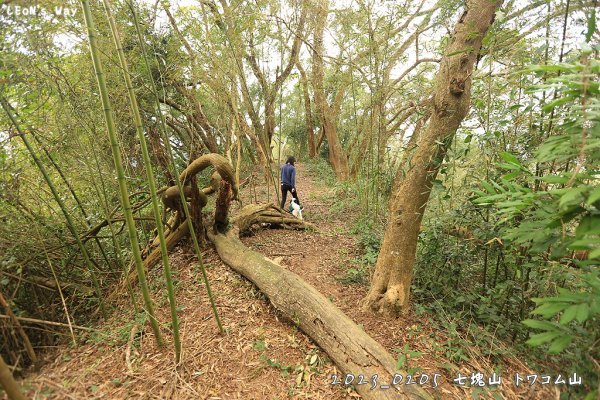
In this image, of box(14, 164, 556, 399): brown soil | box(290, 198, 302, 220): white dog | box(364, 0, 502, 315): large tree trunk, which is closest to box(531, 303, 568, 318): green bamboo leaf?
box(14, 164, 556, 399): brown soil

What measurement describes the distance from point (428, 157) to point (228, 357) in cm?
234

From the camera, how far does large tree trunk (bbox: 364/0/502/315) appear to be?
81.9 inches

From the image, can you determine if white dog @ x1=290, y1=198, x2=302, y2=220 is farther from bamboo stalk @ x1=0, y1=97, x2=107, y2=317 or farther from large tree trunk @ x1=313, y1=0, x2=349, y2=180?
large tree trunk @ x1=313, y1=0, x2=349, y2=180

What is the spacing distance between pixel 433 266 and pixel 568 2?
2.22 meters

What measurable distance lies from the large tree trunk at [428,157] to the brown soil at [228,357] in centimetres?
29

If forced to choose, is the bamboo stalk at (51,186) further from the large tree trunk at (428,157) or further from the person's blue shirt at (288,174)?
the person's blue shirt at (288,174)

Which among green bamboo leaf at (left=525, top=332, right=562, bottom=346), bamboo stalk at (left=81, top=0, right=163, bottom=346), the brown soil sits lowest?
the brown soil

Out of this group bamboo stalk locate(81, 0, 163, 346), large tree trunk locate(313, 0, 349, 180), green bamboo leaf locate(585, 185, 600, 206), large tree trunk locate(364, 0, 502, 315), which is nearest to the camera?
green bamboo leaf locate(585, 185, 600, 206)

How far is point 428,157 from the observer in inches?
89.8

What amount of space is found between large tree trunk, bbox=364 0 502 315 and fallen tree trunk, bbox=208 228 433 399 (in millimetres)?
501

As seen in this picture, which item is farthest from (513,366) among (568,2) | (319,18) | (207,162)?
(319,18)

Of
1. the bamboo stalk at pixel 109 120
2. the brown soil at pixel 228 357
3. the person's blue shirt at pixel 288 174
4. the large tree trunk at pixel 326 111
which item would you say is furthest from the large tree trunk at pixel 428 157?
the large tree trunk at pixel 326 111

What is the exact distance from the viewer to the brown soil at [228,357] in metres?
1.83

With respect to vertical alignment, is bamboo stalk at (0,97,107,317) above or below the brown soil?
above
